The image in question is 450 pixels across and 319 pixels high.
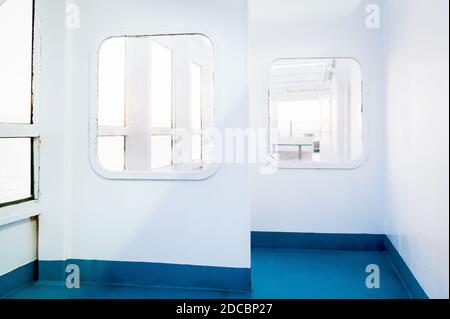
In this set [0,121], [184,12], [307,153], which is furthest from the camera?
[307,153]

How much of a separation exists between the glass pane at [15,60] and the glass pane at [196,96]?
2.42m

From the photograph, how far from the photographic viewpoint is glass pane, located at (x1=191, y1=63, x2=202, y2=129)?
5039 millimetres

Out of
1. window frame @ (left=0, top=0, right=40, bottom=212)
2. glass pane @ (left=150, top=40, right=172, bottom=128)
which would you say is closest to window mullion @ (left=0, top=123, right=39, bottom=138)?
window frame @ (left=0, top=0, right=40, bottom=212)

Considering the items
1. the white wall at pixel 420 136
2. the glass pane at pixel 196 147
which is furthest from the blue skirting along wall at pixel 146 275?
the glass pane at pixel 196 147

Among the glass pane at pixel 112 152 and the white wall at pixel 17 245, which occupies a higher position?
the glass pane at pixel 112 152

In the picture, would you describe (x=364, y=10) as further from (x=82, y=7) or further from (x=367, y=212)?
(x=82, y=7)

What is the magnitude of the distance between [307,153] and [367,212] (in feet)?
33.3

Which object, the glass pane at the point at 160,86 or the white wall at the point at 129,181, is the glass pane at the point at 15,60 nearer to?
the white wall at the point at 129,181

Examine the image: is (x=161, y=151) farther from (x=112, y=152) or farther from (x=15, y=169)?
(x=15, y=169)

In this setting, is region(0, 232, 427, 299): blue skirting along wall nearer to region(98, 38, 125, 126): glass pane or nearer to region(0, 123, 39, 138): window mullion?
region(0, 123, 39, 138): window mullion

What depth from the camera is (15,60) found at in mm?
2688

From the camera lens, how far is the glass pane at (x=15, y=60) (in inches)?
101

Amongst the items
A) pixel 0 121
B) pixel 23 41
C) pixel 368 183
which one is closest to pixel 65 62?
pixel 23 41

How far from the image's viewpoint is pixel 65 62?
279 centimetres
